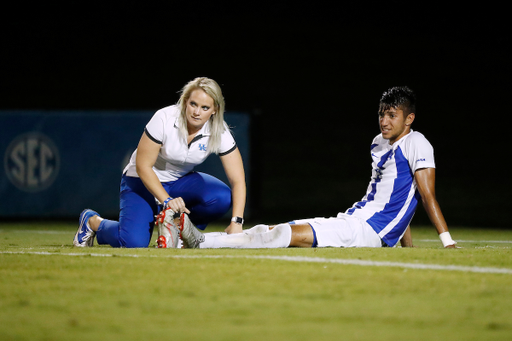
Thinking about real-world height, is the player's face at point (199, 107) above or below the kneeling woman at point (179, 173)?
above

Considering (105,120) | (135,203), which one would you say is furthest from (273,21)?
(135,203)

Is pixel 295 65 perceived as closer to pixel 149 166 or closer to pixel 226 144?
pixel 226 144

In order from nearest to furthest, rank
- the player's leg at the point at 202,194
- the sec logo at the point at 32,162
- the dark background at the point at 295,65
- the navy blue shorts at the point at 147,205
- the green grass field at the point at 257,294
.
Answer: the green grass field at the point at 257,294
the navy blue shorts at the point at 147,205
the player's leg at the point at 202,194
the sec logo at the point at 32,162
the dark background at the point at 295,65

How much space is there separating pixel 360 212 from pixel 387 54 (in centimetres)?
1080

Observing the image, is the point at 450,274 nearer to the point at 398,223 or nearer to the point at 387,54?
the point at 398,223

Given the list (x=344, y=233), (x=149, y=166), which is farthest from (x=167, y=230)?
(x=344, y=233)

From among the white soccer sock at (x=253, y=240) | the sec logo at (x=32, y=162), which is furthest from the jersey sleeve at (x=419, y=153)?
the sec logo at (x=32, y=162)

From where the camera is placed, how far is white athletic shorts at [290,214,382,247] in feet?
13.6

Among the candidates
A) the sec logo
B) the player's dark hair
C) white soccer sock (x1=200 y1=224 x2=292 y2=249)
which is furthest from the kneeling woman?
the sec logo

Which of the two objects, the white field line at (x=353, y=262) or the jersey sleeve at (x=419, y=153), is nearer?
the white field line at (x=353, y=262)

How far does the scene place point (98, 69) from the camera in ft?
46.2

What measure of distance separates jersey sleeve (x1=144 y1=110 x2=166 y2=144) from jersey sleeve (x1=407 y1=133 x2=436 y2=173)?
149 cm

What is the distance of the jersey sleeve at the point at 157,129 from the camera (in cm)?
419

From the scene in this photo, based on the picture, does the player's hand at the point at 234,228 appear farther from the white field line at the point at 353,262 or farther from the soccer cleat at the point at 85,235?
the soccer cleat at the point at 85,235
